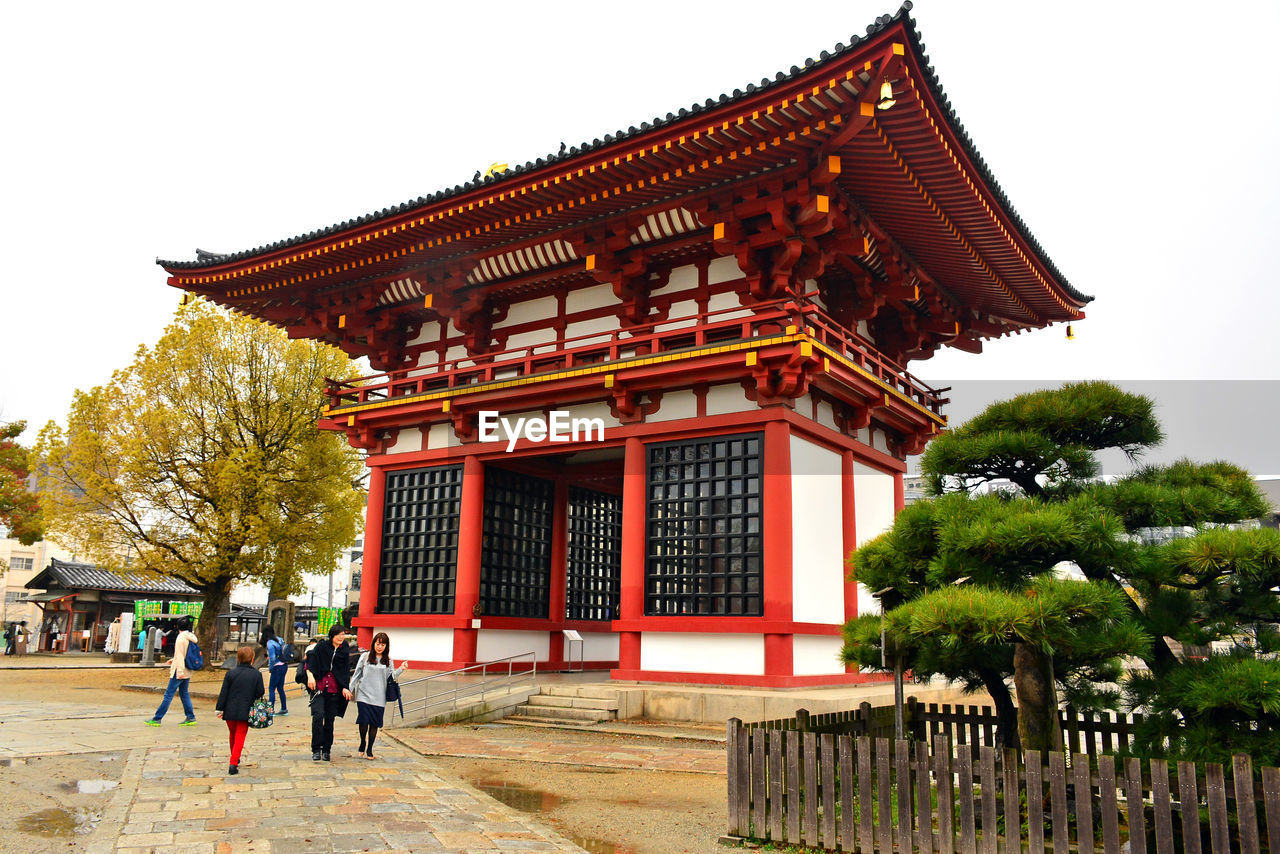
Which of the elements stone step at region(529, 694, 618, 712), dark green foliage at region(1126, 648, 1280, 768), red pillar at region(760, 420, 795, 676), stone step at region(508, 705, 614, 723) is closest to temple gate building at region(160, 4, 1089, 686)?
red pillar at region(760, 420, 795, 676)

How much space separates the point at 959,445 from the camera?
8.51 meters

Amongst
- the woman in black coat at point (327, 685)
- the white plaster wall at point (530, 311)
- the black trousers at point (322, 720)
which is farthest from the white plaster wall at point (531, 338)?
the black trousers at point (322, 720)

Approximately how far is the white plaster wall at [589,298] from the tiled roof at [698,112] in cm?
347

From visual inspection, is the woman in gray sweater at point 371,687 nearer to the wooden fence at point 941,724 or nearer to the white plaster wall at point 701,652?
the wooden fence at point 941,724

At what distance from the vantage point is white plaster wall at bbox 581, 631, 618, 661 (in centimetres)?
2197

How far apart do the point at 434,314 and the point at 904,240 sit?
10.9m

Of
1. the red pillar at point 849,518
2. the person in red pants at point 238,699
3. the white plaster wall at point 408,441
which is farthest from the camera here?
the white plaster wall at point 408,441

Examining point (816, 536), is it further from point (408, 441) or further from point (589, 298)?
point (408, 441)

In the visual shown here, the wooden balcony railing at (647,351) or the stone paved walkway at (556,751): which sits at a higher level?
the wooden balcony railing at (647,351)

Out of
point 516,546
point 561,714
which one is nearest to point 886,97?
point 561,714

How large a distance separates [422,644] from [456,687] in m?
3.62

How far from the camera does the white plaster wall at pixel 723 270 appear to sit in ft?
55.7

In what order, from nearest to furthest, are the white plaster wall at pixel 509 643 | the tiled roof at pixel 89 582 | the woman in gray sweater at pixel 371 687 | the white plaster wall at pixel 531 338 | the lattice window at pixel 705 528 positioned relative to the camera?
the woman in gray sweater at pixel 371 687 → the lattice window at pixel 705 528 → the white plaster wall at pixel 509 643 → the white plaster wall at pixel 531 338 → the tiled roof at pixel 89 582

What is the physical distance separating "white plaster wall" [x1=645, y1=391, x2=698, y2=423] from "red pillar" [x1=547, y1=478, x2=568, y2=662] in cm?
531
